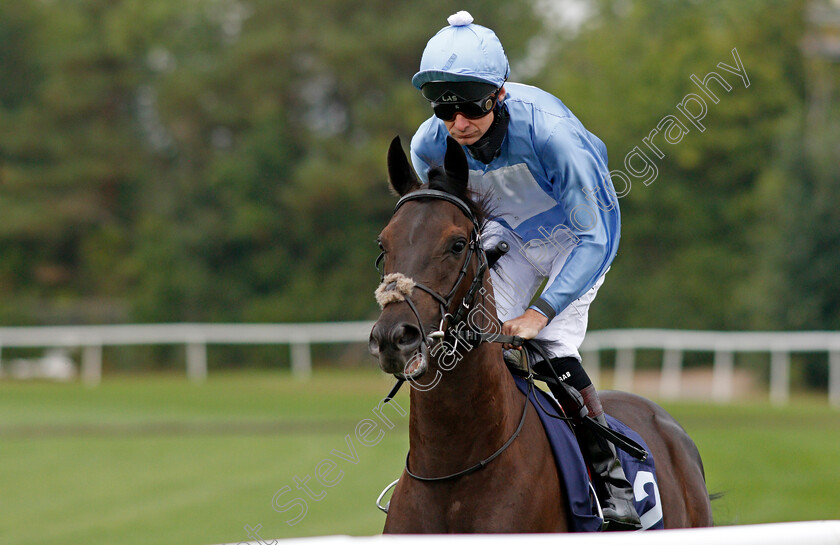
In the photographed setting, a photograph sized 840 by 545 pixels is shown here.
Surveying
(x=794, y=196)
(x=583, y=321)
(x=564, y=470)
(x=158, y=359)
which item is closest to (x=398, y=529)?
(x=564, y=470)

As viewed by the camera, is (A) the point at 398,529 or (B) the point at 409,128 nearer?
(A) the point at 398,529

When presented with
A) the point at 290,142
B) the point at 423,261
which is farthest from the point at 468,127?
the point at 290,142

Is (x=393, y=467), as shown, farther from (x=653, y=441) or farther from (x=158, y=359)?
(x=158, y=359)

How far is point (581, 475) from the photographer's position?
363 centimetres

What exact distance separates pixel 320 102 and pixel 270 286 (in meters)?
5.74

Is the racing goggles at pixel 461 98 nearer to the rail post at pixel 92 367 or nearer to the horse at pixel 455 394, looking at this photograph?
the horse at pixel 455 394

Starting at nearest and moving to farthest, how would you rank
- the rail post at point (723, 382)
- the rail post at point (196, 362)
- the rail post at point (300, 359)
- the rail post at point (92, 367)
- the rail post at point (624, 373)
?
the rail post at point (723, 382) < the rail post at point (624, 373) < the rail post at point (92, 367) < the rail post at point (196, 362) < the rail post at point (300, 359)

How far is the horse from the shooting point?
317 centimetres

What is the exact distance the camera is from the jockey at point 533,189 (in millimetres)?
3586

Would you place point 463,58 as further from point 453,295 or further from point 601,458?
point 601,458

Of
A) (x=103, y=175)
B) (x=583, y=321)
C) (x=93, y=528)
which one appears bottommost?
(x=93, y=528)

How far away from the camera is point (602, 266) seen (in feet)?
12.8

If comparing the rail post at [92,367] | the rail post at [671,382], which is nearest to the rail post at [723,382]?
the rail post at [671,382]

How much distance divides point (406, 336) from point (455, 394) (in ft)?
1.57
